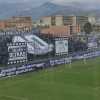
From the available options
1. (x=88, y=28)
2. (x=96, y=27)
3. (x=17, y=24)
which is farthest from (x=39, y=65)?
(x=96, y=27)

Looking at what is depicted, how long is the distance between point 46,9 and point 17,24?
594 mm

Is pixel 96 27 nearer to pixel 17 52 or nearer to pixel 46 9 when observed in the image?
pixel 46 9

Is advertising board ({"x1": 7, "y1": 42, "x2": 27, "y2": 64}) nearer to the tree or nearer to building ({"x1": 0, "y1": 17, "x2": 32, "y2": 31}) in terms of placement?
building ({"x1": 0, "y1": 17, "x2": 32, "y2": 31})

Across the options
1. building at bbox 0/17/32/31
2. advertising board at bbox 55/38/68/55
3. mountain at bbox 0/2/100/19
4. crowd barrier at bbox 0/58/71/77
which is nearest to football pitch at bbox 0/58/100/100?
crowd barrier at bbox 0/58/71/77

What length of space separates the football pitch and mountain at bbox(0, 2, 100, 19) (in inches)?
45.4

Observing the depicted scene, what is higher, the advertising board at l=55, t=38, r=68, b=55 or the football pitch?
the advertising board at l=55, t=38, r=68, b=55

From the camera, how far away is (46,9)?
6.40 meters

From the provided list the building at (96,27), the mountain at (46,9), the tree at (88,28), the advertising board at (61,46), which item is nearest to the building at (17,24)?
the mountain at (46,9)

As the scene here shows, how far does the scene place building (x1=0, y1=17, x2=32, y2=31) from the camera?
6.09 metres

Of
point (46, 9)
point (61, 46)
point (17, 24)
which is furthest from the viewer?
point (61, 46)

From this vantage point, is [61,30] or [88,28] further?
[88,28]

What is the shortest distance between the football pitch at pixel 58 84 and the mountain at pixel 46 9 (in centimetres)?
115

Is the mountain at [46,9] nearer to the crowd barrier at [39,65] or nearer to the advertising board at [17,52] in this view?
the advertising board at [17,52]

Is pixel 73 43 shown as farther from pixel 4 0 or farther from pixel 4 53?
pixel 4 0
